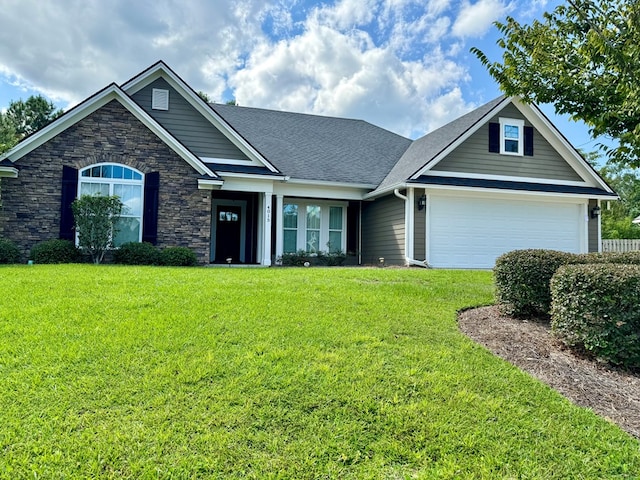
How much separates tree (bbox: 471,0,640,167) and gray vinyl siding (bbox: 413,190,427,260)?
294 inches

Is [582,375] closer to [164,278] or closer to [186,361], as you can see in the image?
[186,361]

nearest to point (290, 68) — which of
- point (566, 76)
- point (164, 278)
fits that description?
point (164, 278)

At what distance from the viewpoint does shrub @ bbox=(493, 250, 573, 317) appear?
20.4 feet

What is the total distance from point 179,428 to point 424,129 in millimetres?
22169

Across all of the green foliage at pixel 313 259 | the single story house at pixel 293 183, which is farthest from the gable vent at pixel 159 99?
the green foliage at pixel 313 259

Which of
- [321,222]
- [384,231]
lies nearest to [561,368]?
[384,231]

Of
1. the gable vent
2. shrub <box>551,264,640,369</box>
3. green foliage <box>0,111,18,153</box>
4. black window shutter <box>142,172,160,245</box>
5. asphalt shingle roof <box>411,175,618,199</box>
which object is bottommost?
shrub <box>551,264,640,369</box>

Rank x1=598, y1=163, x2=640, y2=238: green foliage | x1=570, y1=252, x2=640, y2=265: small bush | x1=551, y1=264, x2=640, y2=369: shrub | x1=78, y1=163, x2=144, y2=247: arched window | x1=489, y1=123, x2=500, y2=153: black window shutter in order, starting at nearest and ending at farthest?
x1=551, y1=264, x2=640, y2=369: shrub < x1=570, y1=252, x2=640, y2=265: small bush < x1=78, y1=163, x2=144, y2=247: arched window < x1=489, y1=123, x2=500, y2=153: black window shutter < x1=598, y1=163, x2=640, y2=238: green foliage

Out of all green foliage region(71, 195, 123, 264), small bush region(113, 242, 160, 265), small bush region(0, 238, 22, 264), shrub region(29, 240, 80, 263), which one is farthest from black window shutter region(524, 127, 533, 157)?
Result: small bush region(0, 238, 22, 264)

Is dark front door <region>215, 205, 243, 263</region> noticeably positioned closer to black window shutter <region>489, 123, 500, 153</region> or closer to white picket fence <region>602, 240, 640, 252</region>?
black window shutter <region>489, 123, 500, 153</region>

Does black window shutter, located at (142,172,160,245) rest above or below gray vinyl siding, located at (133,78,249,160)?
below

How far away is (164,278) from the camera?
791cm

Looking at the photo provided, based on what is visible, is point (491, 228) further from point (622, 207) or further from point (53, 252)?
point (622, 207)

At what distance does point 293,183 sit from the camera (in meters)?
14.6
